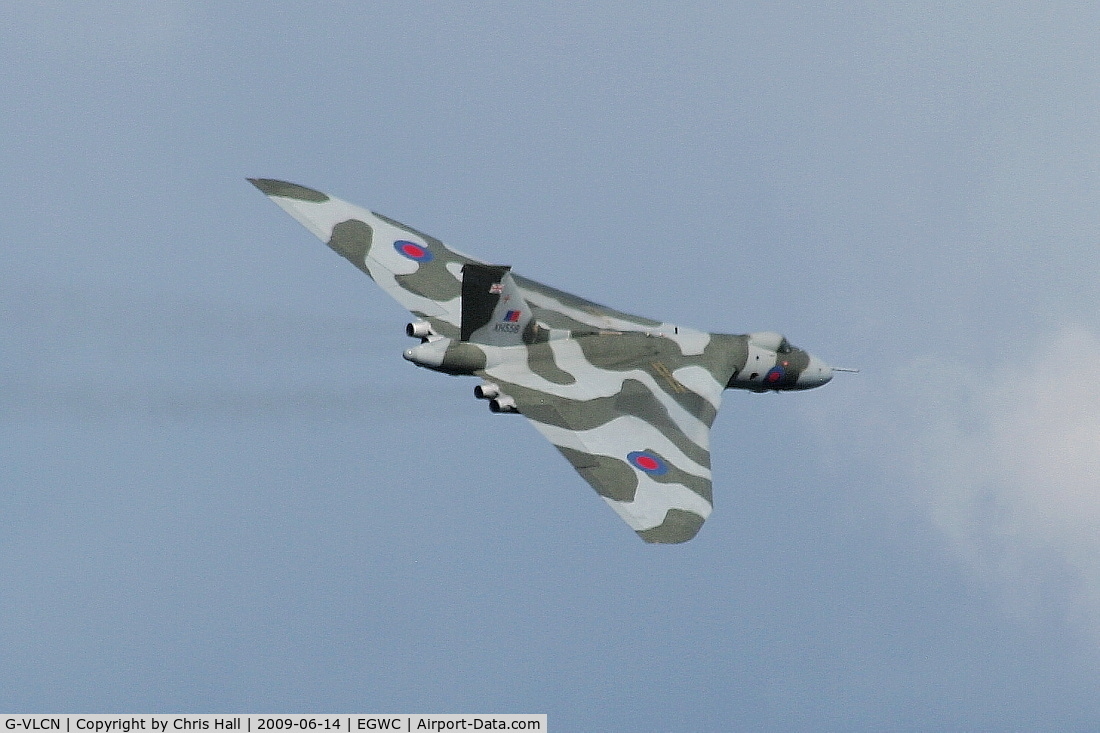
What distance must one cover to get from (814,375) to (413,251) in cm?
1143

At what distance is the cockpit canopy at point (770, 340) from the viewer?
148ft

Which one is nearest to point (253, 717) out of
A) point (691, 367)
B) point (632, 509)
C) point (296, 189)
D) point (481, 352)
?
point (632, 509)

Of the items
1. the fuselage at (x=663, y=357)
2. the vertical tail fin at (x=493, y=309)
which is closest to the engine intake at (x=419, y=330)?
the fuselage at (x=663, y=357)

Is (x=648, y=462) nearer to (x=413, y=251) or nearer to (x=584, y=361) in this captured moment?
(x=584, y=361)

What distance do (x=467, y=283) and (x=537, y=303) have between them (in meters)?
5.38

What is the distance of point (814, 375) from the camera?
46125 millimetres

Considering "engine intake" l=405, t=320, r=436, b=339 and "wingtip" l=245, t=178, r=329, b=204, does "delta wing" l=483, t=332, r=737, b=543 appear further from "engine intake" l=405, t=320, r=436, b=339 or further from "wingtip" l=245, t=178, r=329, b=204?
"wingtip" l=245, t=178, r=329, b=204

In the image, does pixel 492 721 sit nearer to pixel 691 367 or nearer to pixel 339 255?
pixel 691 367

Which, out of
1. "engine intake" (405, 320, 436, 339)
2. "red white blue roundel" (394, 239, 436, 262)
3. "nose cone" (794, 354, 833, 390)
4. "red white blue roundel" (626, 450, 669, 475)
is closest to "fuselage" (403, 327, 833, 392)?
"nose cone" (794, 354, 833, 390)

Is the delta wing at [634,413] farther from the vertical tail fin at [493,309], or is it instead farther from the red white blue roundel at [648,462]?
the vertical tail fin at [493,309]

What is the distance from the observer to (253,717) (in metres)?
30.8

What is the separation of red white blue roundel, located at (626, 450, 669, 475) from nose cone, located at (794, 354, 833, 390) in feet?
28.9

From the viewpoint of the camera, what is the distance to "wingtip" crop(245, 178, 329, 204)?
47438 millimetres

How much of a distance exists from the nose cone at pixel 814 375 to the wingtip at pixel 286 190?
1416 centimetres
